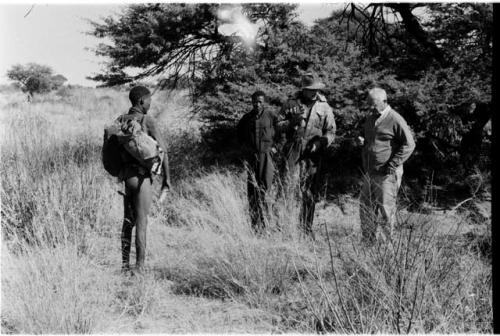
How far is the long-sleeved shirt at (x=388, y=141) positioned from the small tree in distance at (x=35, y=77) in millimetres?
33228

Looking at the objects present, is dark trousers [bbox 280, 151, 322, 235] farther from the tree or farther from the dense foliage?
the tree

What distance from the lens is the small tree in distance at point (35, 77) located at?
34.4m

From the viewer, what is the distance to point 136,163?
4.06 m

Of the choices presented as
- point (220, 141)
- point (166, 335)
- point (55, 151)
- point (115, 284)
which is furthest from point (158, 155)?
point (220, 141)

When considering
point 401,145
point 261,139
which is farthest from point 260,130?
point 401,145

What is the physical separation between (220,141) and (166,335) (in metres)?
6.00

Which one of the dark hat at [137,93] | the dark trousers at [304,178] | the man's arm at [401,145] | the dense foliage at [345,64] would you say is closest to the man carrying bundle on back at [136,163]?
the dark hat at [137,93]

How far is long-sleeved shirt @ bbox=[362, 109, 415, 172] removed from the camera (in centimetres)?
452

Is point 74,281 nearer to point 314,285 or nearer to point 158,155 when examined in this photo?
point 158,155

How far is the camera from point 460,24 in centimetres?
693

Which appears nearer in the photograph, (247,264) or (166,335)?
(166,335)

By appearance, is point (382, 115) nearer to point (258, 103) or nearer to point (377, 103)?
point (377, 103)

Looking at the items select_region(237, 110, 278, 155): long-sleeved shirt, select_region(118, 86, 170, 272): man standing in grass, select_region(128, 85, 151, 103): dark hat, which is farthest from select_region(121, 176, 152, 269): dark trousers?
select_region(237, 110, 278, 155): long-sleeved shirt

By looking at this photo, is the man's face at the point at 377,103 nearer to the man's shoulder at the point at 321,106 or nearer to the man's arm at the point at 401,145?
the man's arm at the point at 401,145
